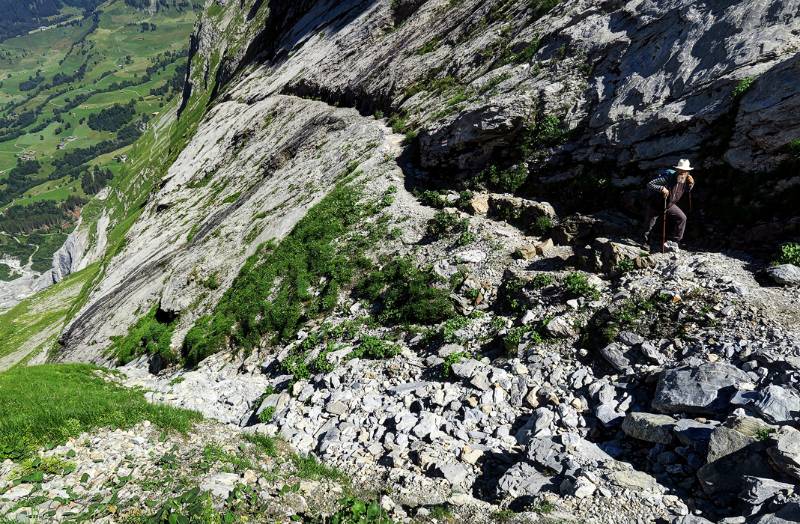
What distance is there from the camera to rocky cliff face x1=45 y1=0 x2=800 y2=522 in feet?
33.0

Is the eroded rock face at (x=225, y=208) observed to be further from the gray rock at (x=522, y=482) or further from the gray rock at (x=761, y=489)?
the gray rock at (x=761, y=489)

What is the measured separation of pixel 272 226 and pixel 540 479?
2455cm

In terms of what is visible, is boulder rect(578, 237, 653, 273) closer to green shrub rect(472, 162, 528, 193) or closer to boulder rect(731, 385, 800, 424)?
boulder rect(731, 385, 800, 424)

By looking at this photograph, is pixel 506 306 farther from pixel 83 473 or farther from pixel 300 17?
pixel 300 17

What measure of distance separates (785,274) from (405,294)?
43.4 ft

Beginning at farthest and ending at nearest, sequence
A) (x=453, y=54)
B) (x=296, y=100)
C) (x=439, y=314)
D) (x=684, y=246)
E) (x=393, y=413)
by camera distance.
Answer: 1. (x=296, y=100)
2. (x=453, y=54)
3. (x=439, y=314)
4. (x=684, y=246)
5. (x=393, y=413)

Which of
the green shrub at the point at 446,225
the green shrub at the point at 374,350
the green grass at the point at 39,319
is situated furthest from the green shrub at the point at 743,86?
the green grass at the point at 39,319

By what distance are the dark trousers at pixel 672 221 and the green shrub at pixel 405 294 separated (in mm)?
8467

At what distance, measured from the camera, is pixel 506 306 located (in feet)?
54.7

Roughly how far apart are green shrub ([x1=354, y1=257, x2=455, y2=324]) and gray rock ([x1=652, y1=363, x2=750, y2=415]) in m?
8.27

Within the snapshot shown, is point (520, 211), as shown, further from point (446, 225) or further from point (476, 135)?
point (476, 135)

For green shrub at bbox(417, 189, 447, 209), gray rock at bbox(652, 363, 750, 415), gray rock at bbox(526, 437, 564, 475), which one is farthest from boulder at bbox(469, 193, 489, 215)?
gray rock at bbox(526, 437, 564, 475)

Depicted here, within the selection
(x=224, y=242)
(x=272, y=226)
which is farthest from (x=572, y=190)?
(x=224, y=242)

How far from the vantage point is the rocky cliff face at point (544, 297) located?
33.0 feet
